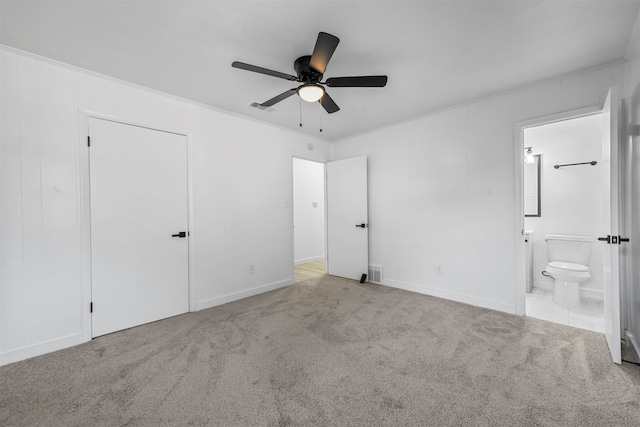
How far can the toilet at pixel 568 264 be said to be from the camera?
3.27 m

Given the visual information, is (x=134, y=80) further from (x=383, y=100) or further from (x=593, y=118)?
(x=593, y=118)

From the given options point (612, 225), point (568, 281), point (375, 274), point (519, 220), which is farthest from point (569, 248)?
point (375, 274)

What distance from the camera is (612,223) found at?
6.82 ft

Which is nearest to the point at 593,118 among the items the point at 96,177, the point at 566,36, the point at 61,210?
the point at 566,36

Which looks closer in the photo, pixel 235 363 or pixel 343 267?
pixel 235 363

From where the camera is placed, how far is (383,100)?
3244mm

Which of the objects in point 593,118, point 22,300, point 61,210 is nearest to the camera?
point 22,300

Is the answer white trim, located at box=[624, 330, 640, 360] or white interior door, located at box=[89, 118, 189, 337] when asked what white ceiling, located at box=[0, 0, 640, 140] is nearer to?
white interior door, located at box=[89, 118, 189, 337]

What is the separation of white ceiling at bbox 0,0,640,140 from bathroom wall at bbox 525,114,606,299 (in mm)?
1608

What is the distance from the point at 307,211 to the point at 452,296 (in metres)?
3.74

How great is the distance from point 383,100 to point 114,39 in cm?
263

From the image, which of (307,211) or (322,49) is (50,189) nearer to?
(322,49)

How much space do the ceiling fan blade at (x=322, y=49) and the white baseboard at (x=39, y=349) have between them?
123 inches

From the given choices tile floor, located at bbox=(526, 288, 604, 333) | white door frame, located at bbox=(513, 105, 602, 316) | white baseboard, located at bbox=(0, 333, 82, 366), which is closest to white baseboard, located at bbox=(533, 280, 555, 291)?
→ tile floor, located at bbox=(526, 288, 604, 333)
